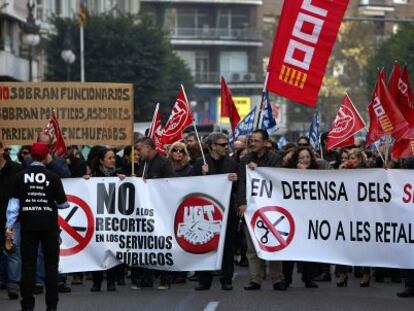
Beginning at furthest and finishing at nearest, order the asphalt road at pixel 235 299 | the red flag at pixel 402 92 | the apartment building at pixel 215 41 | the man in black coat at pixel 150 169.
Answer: the apartment building at pixel 215 41
the red flag at pixel 402 92
the man in black coat at pixel 150 169
the asphalt road at pixel 235 299

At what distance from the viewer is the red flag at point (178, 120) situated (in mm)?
19766

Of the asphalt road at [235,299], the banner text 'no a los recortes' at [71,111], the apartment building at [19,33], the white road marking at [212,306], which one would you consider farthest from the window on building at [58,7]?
the white road marking at [212,306]

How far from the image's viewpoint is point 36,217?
13547mm

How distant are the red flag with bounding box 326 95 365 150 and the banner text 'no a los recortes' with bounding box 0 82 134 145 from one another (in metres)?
5.30

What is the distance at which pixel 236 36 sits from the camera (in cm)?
11469

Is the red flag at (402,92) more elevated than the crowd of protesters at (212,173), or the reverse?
the red flag at (402,92)

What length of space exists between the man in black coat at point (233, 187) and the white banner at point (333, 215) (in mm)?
208

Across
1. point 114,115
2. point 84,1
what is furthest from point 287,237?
point 84,1

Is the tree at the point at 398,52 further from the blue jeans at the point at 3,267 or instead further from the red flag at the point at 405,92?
the blue jeans at the point at 3,267

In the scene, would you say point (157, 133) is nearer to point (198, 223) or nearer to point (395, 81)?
point (395, 81)

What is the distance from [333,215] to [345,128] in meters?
6.91

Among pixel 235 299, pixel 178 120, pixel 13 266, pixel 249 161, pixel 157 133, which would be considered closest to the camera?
pixel 235 299

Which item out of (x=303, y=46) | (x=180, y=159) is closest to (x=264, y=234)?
(x=303, y=46)

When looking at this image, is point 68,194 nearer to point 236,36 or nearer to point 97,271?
point 97,271
